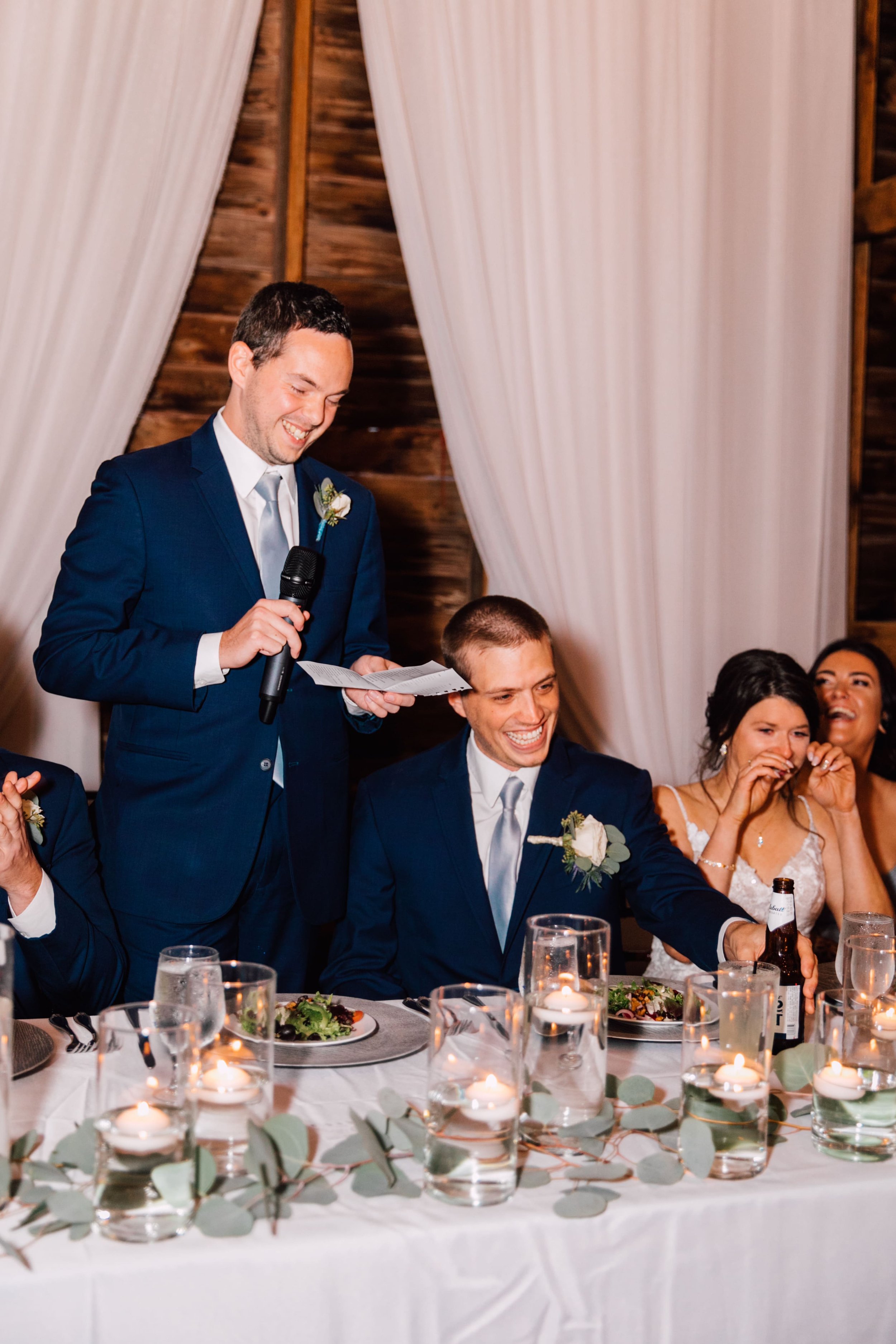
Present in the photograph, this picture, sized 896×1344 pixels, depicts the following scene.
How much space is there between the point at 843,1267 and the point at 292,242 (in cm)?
330

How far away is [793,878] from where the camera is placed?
9.29 feet

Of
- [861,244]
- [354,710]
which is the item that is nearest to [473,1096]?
[354,710]

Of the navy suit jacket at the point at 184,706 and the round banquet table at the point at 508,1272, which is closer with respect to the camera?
the round banquet table at the point at 508,1272

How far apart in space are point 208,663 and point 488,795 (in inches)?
22.8

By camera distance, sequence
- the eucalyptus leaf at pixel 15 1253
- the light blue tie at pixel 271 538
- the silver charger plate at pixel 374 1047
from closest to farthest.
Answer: the eucalyptus leaf at pixel 15 1253 < the silver charger plate at pixel 374 1047 < the light blue tie at pixel 271 538

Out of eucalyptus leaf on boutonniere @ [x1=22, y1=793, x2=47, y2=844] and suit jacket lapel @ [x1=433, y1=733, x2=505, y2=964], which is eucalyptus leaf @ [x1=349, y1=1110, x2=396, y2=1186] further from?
suit jacket lapel @ [x1=433, y1=733, x2=505, y2=964]

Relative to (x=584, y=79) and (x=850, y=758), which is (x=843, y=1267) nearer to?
(x=850, y=758)

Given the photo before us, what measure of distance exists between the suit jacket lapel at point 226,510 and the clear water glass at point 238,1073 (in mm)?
1183

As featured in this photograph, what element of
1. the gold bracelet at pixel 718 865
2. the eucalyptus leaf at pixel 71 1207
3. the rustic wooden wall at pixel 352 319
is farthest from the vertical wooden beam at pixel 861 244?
the eucalyptus leaf at pixel 71 1207

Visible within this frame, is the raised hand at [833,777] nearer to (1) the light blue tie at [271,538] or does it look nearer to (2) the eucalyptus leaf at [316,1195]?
(1) the light blue tie at [271,538]

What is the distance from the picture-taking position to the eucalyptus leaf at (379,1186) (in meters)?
1.17

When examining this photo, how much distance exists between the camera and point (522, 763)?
2334mm

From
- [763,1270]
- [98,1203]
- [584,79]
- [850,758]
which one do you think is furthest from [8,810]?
[584,79]

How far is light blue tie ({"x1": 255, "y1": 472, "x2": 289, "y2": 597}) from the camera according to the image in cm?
239
